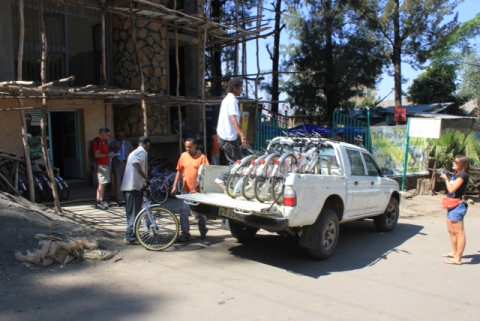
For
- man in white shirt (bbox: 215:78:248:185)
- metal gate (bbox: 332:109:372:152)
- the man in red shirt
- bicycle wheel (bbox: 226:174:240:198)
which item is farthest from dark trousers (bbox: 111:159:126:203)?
metal gate (bbox: 332:109:372:152)

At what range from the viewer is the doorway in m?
13.2

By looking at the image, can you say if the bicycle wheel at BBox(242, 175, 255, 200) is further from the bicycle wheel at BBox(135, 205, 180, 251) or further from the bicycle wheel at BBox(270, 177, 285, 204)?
the bicycle wheel at BBox(135, 205, 180, 251)

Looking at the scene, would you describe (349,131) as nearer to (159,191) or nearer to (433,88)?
(159,191)

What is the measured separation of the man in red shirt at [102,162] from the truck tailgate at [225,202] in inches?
149

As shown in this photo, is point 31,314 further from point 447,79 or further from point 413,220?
point 447,79

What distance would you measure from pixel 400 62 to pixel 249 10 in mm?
8175

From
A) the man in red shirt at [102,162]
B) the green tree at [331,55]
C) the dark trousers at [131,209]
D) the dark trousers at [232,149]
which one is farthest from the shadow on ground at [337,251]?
the green tree at [331,55]

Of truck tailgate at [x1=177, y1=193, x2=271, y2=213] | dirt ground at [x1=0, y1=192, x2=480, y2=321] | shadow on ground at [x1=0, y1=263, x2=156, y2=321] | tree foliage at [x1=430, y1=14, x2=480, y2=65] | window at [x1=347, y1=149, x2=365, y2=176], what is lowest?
dirt ground at [x1=0, y1=192, x2=480, y2=321]

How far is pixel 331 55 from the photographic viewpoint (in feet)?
78.8

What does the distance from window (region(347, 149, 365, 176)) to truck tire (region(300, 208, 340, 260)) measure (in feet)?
3.92

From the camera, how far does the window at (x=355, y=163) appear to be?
8.05 m

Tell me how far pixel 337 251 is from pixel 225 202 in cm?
223

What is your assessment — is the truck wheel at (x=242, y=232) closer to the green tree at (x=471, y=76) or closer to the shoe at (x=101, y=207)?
the shoe at (x=101, y=207)

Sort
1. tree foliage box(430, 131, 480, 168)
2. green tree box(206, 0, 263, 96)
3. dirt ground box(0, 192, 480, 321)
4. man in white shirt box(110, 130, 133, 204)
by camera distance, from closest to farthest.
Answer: dirt ground box(0, 192, 480, 321) → man in white shirt box(110, 130, 133, 204) → tree foliage box(430, 131, 480, 168) → green tree box(206, 0, 263, 96)
